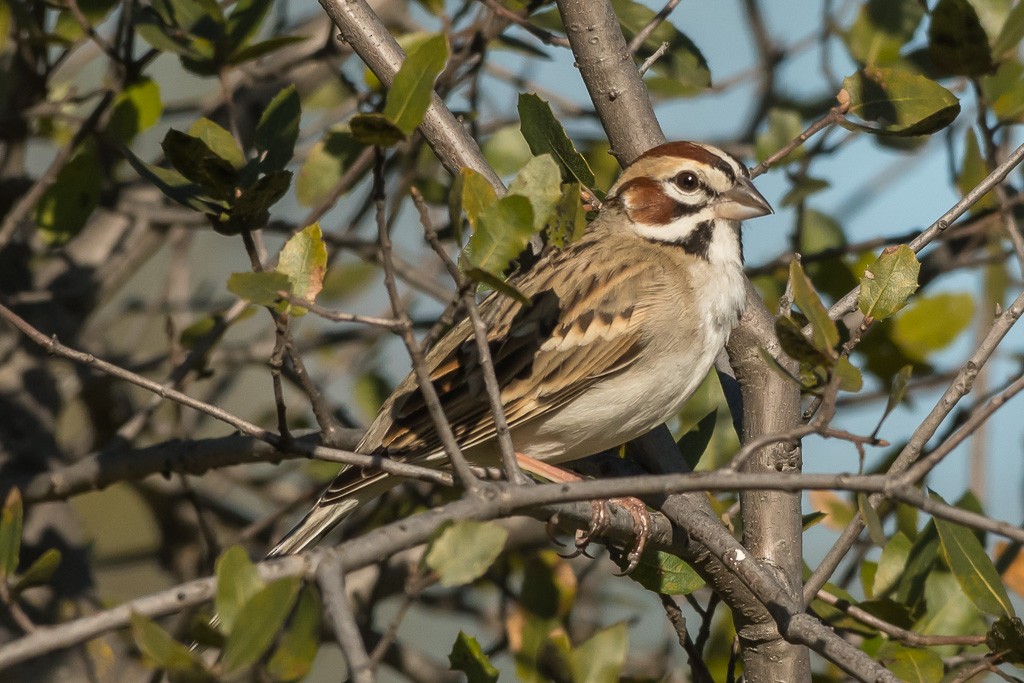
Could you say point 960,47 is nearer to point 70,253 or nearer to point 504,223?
point 504,223

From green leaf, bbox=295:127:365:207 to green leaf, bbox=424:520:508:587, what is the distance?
2.10 metres

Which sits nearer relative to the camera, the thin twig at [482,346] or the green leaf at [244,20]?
the thin twig at [482,346]

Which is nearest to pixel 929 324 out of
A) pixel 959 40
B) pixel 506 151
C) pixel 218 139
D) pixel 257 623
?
pixel 959 40

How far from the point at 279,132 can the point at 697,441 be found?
46.9 inches

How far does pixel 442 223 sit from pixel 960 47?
1.86 m

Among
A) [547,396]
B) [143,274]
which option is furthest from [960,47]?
[143,274]

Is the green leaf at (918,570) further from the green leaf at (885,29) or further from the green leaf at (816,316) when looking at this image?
the green leaf at (885,29)

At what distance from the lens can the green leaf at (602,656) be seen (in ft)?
7.59

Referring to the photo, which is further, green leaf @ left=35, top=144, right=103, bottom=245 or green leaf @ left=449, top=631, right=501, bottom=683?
green leaf @ left=35, top=144, right=103, bottom=245

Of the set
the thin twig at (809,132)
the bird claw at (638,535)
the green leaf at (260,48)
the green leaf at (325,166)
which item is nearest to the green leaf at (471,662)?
the bird claw at (638,535)

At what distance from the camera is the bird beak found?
10.3ft

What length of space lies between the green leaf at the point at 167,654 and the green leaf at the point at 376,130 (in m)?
0.74

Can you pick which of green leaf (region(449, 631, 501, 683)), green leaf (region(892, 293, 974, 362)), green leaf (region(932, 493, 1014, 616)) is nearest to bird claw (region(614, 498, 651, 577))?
green leaf (region(449, 631, 501, 683))

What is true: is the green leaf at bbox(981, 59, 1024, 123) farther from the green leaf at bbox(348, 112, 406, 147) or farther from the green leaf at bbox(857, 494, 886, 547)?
the green leaf at bbox(348, 112, 406, 147)
